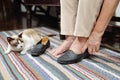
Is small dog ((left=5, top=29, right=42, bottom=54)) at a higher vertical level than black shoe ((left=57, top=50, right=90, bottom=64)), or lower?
higher

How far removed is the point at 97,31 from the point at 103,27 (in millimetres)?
33

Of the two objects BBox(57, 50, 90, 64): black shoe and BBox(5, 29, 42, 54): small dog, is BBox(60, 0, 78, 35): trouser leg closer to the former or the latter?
BBox(57, 50, 90, 64): black shoe

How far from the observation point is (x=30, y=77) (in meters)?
0.69

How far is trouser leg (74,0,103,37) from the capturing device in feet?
2.37

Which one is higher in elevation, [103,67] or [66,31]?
[66,31]

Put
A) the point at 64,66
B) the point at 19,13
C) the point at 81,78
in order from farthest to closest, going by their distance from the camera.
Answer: the point at 19,13 → the point at 64,66 → the point at 81,78

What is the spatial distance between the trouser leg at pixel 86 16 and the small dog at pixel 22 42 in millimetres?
335

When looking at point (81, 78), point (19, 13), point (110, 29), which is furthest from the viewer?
point (19, 13)

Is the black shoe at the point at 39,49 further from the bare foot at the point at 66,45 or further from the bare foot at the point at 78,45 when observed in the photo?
the bare foot at the point at 78,45

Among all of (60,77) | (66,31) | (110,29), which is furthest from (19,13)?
(60,77)

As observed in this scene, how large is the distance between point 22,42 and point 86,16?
1.35ft

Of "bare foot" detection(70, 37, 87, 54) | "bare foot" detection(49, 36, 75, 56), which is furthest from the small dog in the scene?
"bare foot" detection(70, 37, 87, 54)

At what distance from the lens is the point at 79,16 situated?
0.75 metres

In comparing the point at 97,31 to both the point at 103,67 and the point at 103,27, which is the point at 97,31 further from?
the point at 103,67
